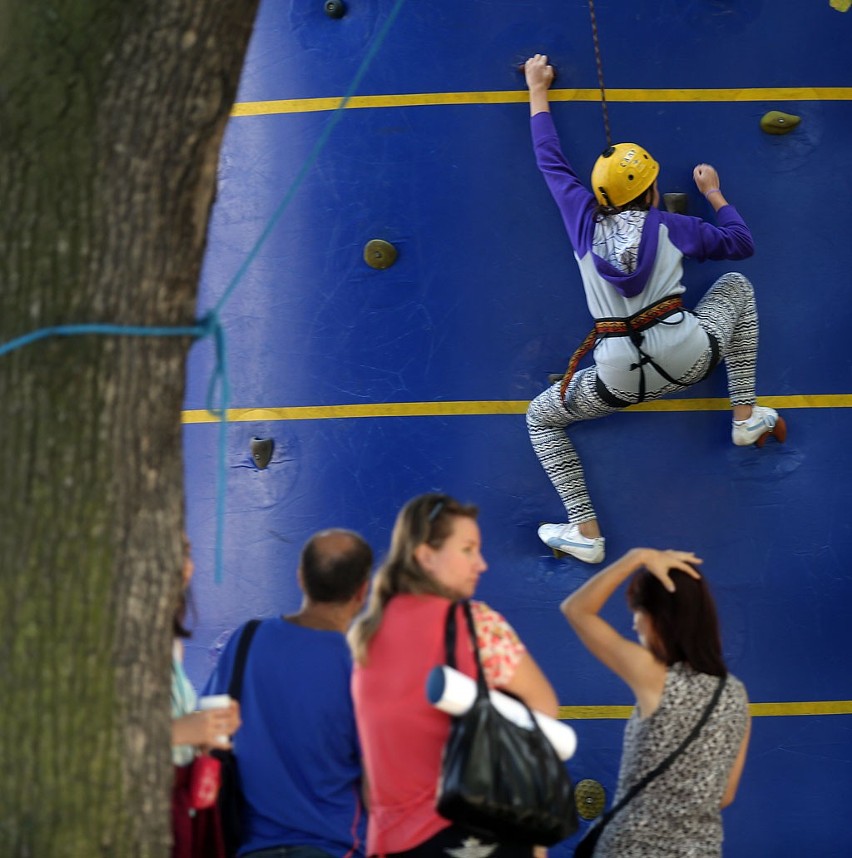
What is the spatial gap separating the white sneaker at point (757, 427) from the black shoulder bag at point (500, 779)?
9.95ft

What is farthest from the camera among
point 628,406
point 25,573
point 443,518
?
point 628,406

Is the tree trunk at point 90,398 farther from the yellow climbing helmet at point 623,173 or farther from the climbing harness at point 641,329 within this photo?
the climbing harness at point 641,329

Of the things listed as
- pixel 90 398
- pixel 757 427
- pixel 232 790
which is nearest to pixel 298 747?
pixel 232 790

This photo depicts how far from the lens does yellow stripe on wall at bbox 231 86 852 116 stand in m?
6.58

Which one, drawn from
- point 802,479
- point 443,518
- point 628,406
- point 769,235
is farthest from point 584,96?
point 443,518

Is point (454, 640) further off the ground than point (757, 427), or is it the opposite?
point (757, 427)

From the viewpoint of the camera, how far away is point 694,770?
402cm

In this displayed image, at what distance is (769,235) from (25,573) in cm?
447

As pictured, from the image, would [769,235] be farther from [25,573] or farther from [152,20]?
[25,573]

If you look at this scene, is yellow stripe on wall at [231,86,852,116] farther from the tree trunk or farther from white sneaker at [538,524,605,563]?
the tree trunk

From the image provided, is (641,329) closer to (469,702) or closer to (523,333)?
(523,333)

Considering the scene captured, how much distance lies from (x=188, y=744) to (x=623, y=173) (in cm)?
340

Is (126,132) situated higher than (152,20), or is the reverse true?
(152,20)

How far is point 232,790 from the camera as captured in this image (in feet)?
13.1
